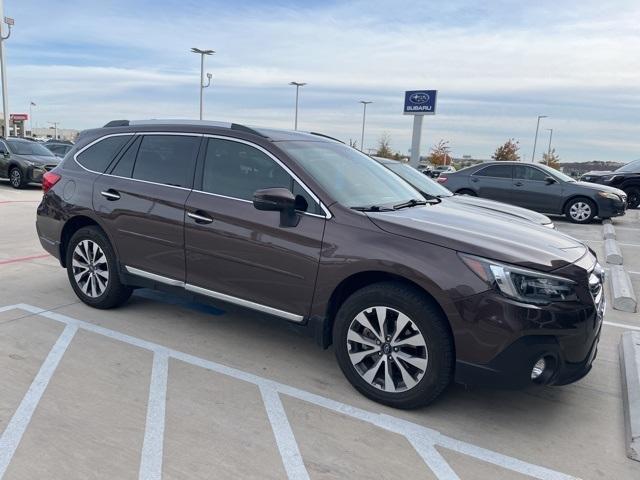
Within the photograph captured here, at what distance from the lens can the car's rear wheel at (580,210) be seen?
42.2 feet

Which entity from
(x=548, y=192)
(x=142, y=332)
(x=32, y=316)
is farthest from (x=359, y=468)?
(x=548, y=192)

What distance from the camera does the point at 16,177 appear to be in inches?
620

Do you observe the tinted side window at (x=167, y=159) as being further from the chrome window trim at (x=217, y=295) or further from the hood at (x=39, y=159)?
the hood at (x=39, y=159)

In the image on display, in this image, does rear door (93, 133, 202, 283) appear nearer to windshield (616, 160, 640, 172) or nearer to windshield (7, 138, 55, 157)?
windshield (7, 138, 55, 157)

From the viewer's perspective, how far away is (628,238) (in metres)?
10.9

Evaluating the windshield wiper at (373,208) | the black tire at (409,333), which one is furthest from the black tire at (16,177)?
the black tire at (409,333)

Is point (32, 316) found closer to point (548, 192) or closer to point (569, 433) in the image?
point (569, 433)

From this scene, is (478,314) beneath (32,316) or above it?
above

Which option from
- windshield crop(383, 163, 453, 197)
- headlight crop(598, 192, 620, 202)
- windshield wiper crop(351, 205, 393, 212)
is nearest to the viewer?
windshield wiper crop(351, 205, 393, 212)

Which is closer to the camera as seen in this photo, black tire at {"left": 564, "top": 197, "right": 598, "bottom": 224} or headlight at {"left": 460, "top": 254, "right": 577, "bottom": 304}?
headlight at {"left": 460, "top": 254, "right": 577, "bottom": 304}

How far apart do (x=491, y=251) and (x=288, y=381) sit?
1.65m

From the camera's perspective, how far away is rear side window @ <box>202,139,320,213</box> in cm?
372

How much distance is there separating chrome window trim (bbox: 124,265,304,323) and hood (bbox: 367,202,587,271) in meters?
0.93

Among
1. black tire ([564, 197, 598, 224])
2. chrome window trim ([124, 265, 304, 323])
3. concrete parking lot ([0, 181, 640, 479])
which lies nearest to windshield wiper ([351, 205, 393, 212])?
chrome window trim ([124, 265, 304, 323])
